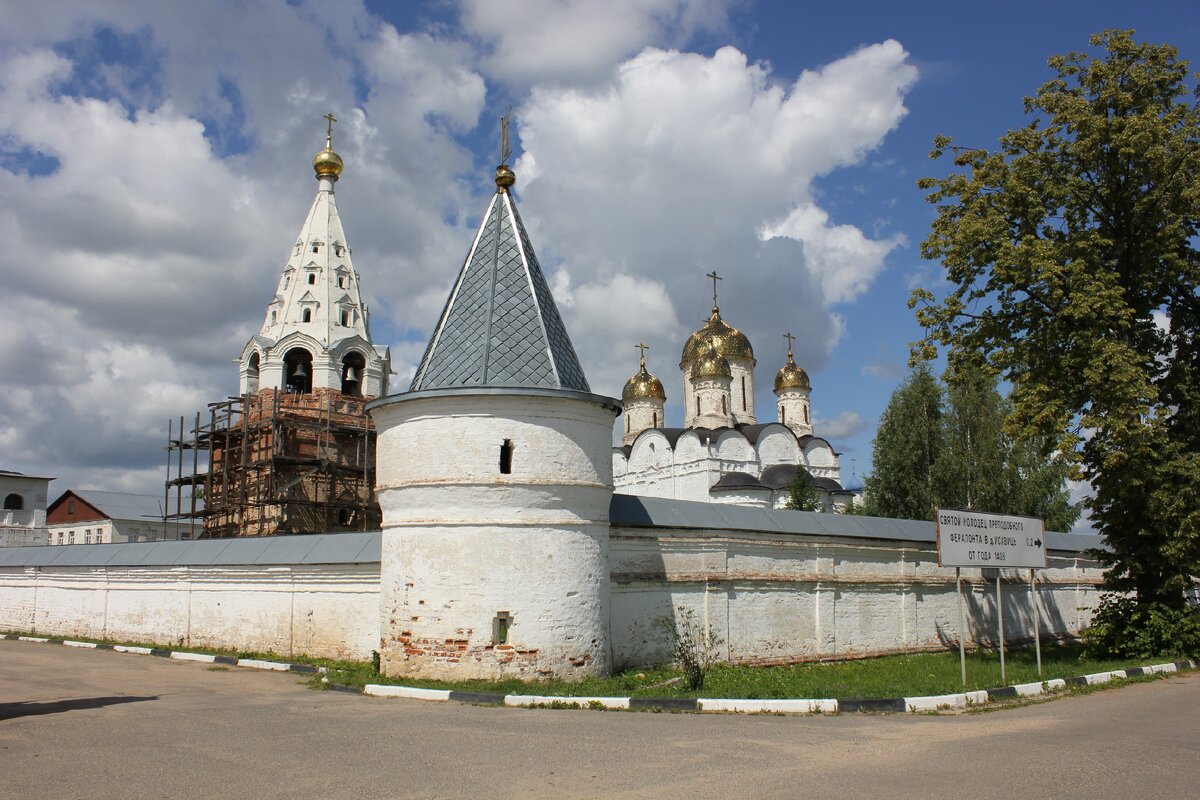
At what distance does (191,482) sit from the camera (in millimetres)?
27656

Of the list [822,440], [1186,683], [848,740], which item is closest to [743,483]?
[822,440]

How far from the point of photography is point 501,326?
1234 cm

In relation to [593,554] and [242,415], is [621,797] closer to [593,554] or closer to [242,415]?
[593,554]

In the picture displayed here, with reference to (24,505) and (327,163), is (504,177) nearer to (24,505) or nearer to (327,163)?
(327,163)

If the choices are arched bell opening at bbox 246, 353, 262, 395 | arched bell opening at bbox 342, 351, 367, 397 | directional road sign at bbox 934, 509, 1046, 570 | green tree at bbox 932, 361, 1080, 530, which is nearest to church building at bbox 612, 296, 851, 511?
green tree at bbox 932, 361, 1080, 530

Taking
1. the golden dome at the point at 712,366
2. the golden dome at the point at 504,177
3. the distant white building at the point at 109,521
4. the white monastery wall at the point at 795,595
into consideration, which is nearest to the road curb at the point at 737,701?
the white monastery wall at the point at 795,595

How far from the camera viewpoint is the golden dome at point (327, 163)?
87.7 feet

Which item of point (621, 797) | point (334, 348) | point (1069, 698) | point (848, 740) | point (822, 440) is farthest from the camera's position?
point (822, 440)

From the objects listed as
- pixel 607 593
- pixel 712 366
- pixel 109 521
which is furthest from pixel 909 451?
pixel 109 521

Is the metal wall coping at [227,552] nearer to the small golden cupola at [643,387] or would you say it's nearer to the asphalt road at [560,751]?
the asphalt road at [560,751]

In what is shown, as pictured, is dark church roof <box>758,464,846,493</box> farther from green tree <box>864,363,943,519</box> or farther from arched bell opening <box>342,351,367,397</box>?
arched bell opening <box>342,351,367,397</box>

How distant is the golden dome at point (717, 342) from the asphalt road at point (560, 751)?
3424 cm

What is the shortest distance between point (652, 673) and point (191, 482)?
1988 centimetres

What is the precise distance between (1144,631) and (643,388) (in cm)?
3279
